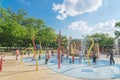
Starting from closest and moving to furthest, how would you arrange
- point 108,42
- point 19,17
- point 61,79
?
point 61,79 < point 19,17 < point 108,42

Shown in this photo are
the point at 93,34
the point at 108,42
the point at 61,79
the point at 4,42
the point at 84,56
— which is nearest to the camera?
the point at 61,79

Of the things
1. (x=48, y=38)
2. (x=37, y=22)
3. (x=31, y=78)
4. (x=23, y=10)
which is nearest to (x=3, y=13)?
(x=23, y=10)

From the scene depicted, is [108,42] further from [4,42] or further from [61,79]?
[61,79]

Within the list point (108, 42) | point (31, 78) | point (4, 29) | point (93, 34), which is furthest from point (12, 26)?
point (93, 34)

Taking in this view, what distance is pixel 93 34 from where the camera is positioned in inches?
3853

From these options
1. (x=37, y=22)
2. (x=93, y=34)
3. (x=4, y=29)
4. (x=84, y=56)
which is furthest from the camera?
(x=93, y=34)

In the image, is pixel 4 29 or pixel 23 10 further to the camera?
pixel 23 10

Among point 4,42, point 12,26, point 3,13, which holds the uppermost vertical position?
point 3,13

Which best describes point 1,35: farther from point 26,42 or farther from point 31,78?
point 31,78

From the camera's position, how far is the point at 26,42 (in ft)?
213

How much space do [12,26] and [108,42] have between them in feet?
142

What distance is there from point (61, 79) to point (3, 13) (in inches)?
1656

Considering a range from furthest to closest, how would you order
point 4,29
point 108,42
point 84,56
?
point 108,42
point 4,29
point 84,56

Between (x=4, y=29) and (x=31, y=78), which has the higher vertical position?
(x=4, y=29)
